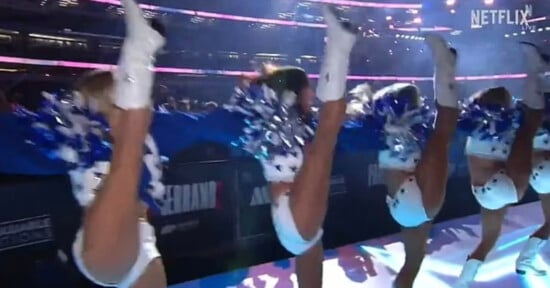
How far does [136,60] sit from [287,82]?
52cm

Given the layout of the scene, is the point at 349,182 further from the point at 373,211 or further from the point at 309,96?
the point at 309,96

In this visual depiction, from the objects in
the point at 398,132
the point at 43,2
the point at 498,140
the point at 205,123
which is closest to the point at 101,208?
the point at 205,123

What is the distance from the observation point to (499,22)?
9.70 feet

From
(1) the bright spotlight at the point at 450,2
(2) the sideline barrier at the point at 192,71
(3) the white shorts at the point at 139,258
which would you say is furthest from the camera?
(1) the bright spotlight at the point at 450,2

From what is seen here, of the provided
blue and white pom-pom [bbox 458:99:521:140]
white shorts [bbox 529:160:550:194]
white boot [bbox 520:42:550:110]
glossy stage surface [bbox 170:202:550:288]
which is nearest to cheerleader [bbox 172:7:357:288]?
glossy stage surface [bbox 170:202:550:288]

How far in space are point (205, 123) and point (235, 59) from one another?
1.26 m

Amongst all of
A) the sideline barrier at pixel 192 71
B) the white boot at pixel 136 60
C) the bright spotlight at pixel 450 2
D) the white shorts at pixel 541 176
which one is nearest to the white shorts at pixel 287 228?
the white boot at pixel 136 60

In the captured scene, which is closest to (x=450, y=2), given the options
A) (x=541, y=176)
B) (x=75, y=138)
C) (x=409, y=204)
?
(x=541, y=176)

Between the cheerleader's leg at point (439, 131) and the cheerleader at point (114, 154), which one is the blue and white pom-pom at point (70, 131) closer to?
the cheerleader at point (114, 154)

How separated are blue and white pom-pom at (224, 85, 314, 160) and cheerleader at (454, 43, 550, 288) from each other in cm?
73

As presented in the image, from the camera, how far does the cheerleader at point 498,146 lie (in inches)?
85.7

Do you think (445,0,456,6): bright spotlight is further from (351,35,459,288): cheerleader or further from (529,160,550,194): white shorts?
(351,35,459,288): cheerleader

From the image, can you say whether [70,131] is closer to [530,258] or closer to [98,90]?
[98,90]

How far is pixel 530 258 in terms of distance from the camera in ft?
8.25
